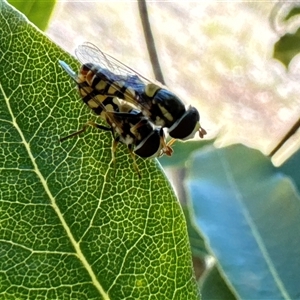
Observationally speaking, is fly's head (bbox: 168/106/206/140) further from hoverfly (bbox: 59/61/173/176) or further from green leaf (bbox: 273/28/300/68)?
green leaf (bbox: 273/28/300/68)

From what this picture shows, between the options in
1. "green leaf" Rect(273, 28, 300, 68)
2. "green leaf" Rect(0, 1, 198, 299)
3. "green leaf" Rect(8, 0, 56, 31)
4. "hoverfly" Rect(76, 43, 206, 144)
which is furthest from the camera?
"green leaf" Rect(273, 28, 300, 68)

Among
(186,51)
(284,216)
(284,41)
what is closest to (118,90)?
(284,216)

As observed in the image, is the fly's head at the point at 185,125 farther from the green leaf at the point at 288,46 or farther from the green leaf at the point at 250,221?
the green leaf at the point at 288,46

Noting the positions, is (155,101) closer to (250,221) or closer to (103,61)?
(103,61)

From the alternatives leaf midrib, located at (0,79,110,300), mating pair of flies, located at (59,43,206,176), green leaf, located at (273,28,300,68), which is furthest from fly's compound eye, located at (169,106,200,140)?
green leaf, located at (273,28,300,68)

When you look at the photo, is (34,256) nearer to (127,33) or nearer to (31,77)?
(31,77)

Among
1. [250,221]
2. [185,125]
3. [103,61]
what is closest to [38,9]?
[103,61]

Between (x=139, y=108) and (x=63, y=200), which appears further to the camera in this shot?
(x=139, y=108)
